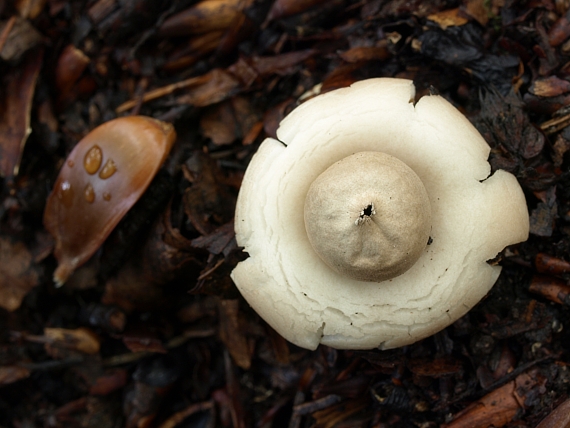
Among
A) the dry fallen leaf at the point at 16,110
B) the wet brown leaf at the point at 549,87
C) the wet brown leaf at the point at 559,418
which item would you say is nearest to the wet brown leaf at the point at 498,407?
the wet brown leaf at the point at 559,418

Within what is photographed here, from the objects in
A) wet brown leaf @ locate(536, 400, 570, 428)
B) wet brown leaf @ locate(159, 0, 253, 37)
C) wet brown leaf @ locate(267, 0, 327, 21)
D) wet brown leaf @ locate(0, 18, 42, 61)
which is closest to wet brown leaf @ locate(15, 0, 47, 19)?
wet brown leaf @ locate(0, 18, 42, 61)

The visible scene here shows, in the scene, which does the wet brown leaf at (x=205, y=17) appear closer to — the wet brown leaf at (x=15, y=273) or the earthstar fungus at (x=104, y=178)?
the earthstar fungus at (x=104, y=178)

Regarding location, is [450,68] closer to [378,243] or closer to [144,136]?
[378,243]

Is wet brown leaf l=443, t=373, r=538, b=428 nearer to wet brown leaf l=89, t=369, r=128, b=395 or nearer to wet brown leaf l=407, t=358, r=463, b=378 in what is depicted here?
wet brown leaf l=407, t=358, r=463, b=378

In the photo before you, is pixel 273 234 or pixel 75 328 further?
pixel 75 328

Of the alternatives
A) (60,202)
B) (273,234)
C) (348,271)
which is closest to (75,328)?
(60,202)
